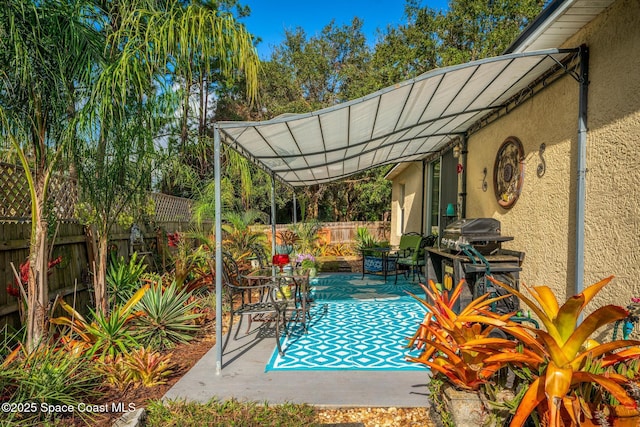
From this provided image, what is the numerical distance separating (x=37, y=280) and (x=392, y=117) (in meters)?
3.75

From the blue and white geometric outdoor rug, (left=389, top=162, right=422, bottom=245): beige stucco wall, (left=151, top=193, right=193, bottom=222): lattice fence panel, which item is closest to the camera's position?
the blue and white geometric outdoor rug

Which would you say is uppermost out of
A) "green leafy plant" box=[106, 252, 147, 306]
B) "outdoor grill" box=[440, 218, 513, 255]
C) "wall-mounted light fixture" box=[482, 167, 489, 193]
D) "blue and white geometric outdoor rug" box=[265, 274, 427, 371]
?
"wall-mounted light fixture" box=[482, 167, 489, 193]

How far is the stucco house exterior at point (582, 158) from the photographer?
9.36 ft

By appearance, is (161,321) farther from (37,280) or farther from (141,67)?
(141,67)

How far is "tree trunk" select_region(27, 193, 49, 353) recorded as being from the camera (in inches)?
123

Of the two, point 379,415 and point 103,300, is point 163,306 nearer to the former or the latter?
point 103,300

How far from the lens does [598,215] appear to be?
3.18 metres

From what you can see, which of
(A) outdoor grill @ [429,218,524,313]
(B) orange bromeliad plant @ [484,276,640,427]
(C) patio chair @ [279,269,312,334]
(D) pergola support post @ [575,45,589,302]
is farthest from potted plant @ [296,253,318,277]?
(B) orange bromeliad plant @ [484,276,640,427]

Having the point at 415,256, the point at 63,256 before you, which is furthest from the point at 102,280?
the point at 415,256

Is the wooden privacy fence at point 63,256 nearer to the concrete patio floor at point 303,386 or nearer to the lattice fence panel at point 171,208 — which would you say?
the lattice fence panel at point 171,208

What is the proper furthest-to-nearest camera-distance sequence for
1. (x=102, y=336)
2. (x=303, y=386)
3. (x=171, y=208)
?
(x=171, y=208) → (x=102, y=336) → (x=303, y=386)

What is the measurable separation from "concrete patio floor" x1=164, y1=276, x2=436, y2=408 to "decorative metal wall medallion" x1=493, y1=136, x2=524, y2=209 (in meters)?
2.80

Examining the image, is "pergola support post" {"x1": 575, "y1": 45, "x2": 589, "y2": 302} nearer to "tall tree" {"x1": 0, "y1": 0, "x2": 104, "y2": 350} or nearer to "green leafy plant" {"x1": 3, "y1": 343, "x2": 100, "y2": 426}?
"green leafy plant" {"x1": 3, "y1": 343, "x2": 100, "y2": 426}

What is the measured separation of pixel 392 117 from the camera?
4.20m
